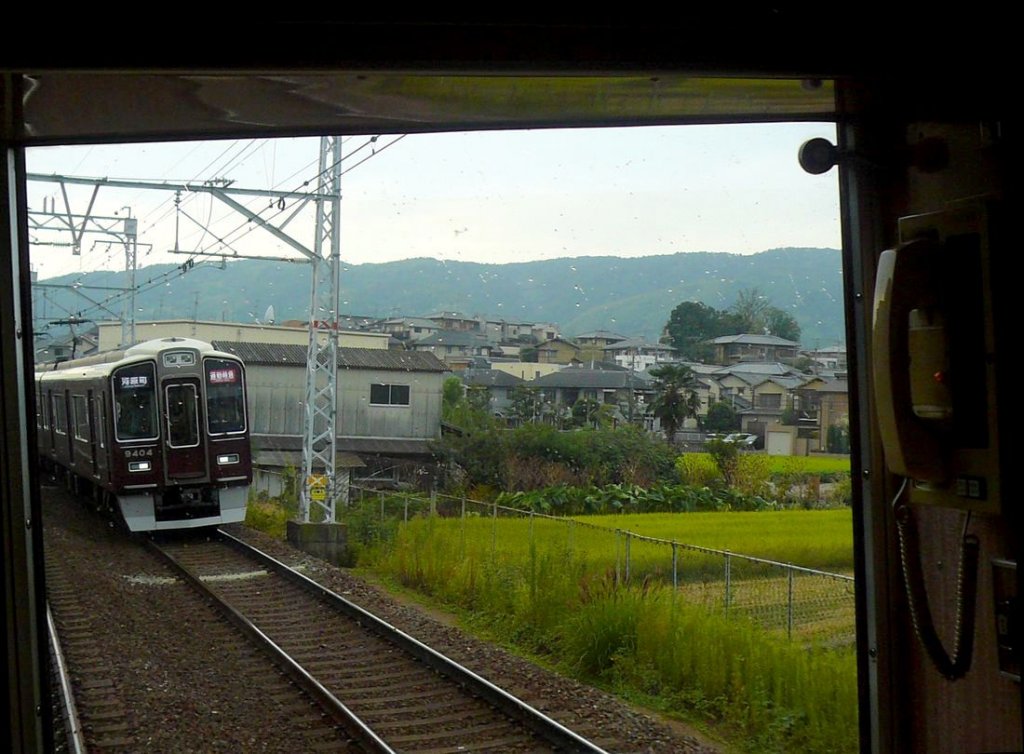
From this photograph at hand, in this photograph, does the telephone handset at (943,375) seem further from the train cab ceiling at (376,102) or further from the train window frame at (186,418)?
the train window frame at (186,418)

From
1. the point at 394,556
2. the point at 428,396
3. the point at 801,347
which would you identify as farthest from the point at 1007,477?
the point at 394,556

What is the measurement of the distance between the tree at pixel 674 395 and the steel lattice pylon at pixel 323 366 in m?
3.24

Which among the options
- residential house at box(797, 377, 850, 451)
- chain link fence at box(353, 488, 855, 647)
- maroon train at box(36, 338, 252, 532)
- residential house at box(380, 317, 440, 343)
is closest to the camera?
residential house at box(797, 377, 850, 451)

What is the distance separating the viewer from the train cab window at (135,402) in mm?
10820

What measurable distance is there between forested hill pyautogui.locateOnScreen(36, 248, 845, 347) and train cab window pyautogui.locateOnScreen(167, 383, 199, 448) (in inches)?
123

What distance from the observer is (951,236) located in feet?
7.62

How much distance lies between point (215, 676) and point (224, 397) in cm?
622

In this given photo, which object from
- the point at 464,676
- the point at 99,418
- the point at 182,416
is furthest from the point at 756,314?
the point at 99,418

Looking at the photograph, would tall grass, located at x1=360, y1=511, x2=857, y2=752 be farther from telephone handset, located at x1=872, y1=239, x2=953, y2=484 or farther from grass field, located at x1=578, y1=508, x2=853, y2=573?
telephone handset, located at x1=872, y1=239, x2=953, y2=484

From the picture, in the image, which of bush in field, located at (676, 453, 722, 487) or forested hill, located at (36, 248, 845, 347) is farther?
bush in field, located at (676, 453, 722, 487)

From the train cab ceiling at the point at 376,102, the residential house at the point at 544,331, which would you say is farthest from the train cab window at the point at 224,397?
the train cab ceiling at the point at 376,102

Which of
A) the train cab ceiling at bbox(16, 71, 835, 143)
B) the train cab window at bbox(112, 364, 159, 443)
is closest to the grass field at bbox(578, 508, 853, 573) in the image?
the train cab ceiling at bbox(16, 71, 835, 143)

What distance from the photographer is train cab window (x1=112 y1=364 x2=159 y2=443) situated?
1082 cm

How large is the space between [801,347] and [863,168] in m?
1.57
